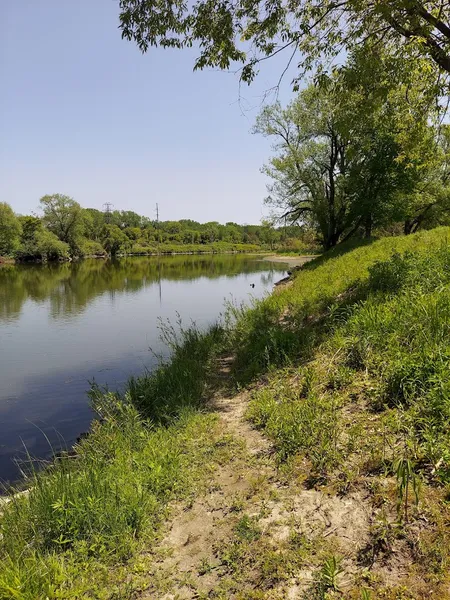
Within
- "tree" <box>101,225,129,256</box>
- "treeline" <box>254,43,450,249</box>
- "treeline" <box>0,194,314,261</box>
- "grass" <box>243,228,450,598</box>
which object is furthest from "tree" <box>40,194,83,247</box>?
"grass" <box>243,228,450,598</box>

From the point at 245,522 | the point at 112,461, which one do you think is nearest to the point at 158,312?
the point at 112,461

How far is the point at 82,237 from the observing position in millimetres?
83188

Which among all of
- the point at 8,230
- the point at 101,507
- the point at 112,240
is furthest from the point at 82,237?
the point at 101,507

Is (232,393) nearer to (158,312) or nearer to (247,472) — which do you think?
(247,472)

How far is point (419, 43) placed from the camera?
7.76m

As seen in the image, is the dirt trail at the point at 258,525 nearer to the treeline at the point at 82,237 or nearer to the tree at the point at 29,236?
the treeline at the point at 82,237

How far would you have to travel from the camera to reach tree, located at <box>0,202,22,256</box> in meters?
64.9

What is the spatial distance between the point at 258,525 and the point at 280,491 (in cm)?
45

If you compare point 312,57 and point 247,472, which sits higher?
point 312,57

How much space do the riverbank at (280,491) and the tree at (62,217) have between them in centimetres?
8292

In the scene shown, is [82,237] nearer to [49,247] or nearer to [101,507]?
[49,247]

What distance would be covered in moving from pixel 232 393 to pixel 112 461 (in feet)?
8.18

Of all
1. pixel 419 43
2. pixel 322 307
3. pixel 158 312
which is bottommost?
pixel 158 312

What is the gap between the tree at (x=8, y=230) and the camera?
64.9m
